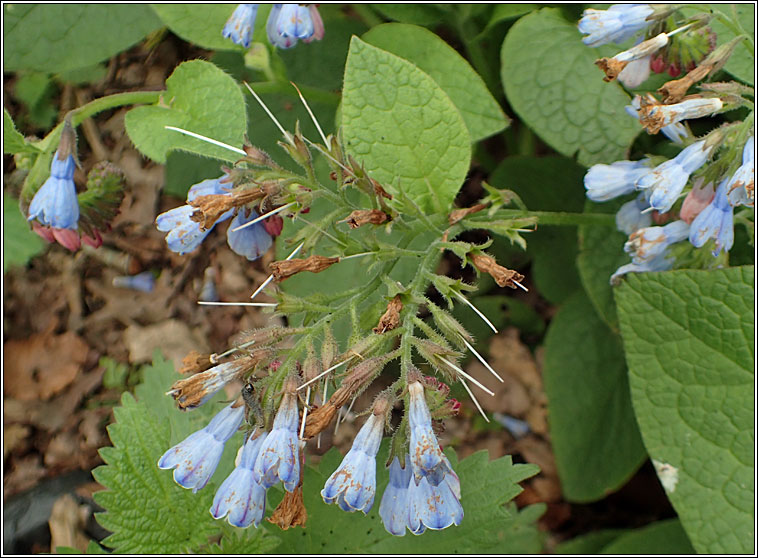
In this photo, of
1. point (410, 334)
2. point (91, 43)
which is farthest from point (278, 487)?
point (91, 43)

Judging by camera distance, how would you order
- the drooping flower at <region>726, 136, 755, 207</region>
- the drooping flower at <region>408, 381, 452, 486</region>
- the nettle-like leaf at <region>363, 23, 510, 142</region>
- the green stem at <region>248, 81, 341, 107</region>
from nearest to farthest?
the drooping flower at <region>408, 381, 452, 486</region> → the drooping flower at <region>726, 136, 755, 207</region> → the nettle-like leaf at <region>363, 23, 510, 142</region> → the green stem at <region>248, 81, 341, 107</region>

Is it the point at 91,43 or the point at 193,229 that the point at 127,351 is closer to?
the point at 91,43

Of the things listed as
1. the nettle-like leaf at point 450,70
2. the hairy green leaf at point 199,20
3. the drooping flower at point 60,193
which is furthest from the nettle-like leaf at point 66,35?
the nettle-like leaf at point 450,70

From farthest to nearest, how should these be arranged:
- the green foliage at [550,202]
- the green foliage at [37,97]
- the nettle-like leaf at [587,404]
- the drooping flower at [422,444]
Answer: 1. the green foliage at [37,97]
2. the green foliage at [550,202]
3. the nettle-like leaf at [587,404]
4. the drooping flower at [422,444]

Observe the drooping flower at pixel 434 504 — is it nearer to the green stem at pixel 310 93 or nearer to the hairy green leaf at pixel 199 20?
the green stem at pixel 310 93

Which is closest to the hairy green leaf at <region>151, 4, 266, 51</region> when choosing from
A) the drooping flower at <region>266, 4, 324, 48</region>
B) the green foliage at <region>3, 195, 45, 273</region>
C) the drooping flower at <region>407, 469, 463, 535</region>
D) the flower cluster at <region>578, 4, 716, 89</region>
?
the drooping flower at <region>266, 4, 324, 48</region>

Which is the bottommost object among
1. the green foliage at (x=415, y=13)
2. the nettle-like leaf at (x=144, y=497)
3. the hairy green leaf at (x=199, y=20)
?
the nettle-like leaf at (x=144, y=497)

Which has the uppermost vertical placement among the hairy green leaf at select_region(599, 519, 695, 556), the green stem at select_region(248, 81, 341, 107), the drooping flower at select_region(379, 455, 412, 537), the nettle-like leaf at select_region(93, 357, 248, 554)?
the green stem at select_region(248, 81, 341, 107)

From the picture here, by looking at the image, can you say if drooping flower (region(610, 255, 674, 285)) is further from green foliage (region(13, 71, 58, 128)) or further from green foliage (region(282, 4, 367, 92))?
green foliage (region(13, 71, 58, 128))
